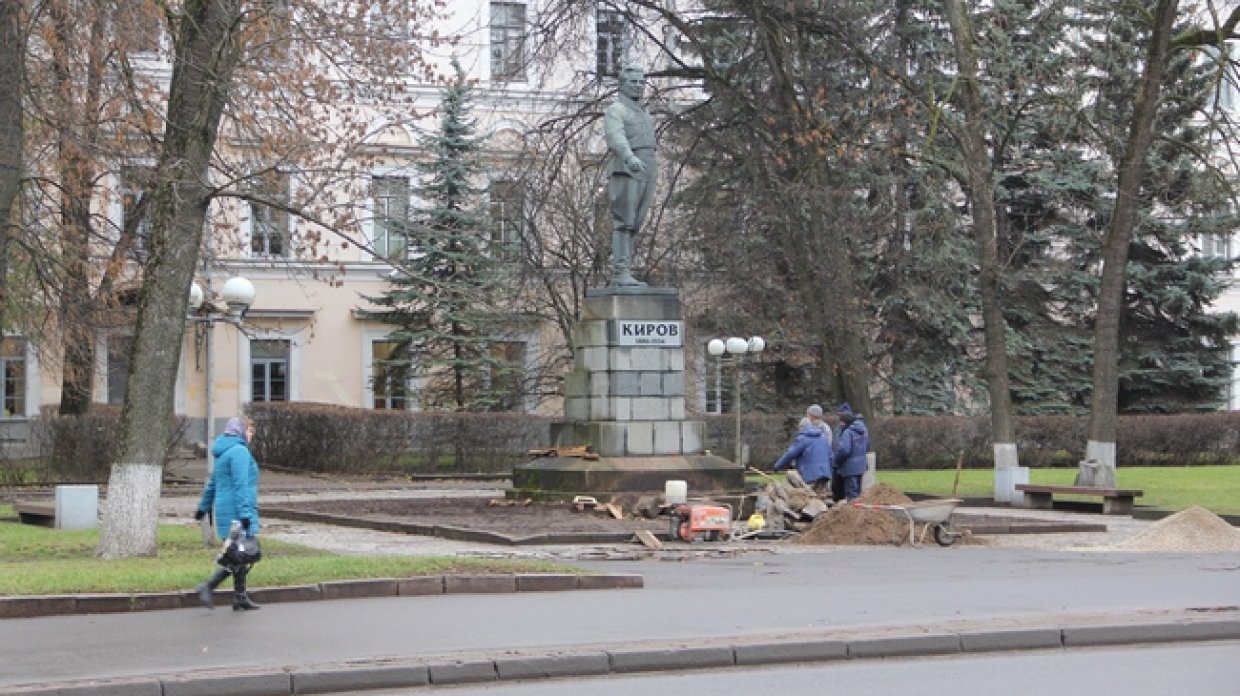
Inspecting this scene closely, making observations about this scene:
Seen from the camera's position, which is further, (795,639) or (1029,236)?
(1029,236)

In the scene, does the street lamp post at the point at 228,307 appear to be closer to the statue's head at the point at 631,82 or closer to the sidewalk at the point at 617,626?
the statue's head at the point at 631,82

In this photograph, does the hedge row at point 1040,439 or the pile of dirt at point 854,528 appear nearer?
the pile of dirt at point 854,528

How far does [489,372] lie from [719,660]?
34480mm

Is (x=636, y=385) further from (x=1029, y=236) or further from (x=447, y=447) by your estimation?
(x=1029, y=236)

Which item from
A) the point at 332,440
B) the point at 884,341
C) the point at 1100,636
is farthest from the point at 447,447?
the point at 1100,636

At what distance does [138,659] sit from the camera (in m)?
11.2

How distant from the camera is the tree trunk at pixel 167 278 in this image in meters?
17.5

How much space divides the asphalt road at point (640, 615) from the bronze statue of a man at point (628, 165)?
8842 millimetres

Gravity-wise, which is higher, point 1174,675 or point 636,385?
point 636,385

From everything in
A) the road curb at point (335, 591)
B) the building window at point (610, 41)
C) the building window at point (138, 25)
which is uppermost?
the building window at point (610, 41)

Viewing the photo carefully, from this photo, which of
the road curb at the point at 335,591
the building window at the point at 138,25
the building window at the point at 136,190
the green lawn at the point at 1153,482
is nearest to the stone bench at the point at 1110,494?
the green lawn at the point at 1153,482

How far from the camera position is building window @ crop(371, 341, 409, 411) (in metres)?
47.7

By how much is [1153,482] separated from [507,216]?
1514cm

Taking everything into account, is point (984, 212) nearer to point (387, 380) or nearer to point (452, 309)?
point (452, 309)
